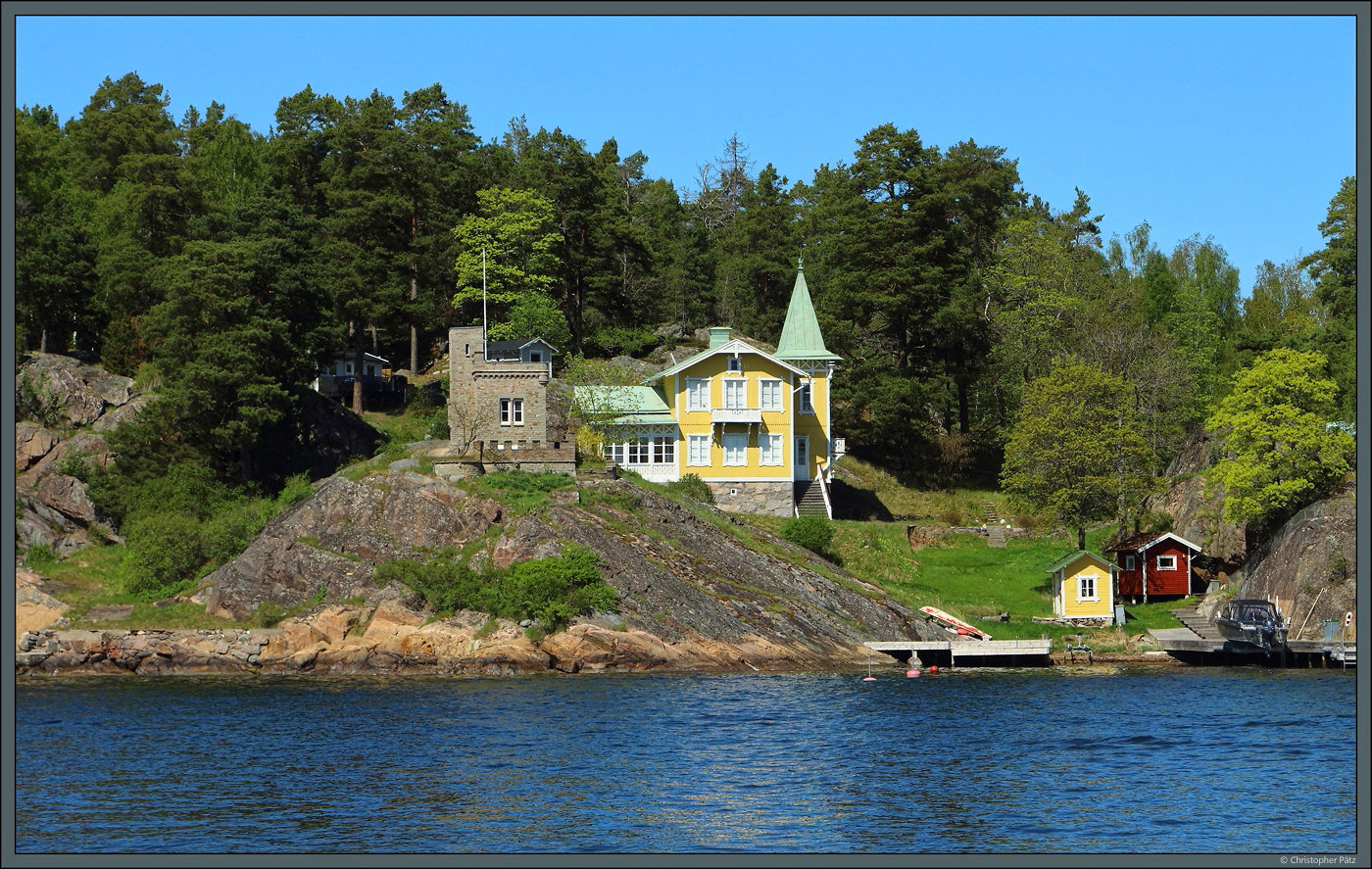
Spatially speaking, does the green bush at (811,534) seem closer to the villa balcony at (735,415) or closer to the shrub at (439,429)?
the villa balcony at (735,415)

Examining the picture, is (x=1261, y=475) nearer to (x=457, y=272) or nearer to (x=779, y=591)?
(x=779, y=591)

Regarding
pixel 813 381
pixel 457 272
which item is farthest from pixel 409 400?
pixel 813 381

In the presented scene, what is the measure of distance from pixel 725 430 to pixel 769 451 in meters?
2.77

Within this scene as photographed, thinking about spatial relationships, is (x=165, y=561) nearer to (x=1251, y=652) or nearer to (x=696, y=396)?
(x=696, y=396)

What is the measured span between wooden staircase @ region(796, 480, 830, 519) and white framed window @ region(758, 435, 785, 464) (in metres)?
2.68

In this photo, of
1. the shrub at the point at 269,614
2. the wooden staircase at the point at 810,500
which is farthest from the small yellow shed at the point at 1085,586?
the shrub at the point at 269,614

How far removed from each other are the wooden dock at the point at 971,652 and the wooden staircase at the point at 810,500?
16.1m

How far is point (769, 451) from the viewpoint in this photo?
78.1 meters

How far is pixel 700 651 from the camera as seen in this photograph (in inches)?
2333

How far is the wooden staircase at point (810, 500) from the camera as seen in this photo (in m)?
78.0

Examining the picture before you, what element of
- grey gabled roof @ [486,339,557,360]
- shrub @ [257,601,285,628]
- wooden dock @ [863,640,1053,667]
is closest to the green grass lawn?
wooden dock @ [863,640,1053,667]

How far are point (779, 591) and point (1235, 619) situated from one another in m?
21.0

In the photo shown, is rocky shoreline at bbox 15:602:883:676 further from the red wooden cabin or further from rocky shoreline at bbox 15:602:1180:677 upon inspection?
the red wooden cabin

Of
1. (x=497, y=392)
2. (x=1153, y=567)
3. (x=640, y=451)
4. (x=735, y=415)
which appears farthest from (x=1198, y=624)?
(x=497, y=392)
